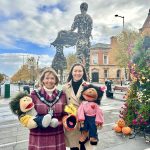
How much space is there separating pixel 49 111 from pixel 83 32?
11.4 metres

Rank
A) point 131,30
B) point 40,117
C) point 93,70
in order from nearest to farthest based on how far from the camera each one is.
Result: point 40,117
point 131,30
point 93,70

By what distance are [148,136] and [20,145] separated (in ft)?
11.3

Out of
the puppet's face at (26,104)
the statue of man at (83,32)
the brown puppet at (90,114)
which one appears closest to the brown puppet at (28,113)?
the puppet's face at (26,104)

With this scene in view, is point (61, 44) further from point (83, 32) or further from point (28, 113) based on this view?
point (28, 113)

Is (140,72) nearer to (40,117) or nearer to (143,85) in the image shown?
(143,85)

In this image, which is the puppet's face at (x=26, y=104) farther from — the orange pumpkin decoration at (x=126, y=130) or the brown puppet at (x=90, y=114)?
the orange pumpkin decoration at (x=126, y=130)

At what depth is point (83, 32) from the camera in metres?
14.8

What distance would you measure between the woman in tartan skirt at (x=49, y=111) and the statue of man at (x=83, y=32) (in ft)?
34.0

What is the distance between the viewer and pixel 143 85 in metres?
7.64

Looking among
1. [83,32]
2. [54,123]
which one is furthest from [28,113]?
[83,32]

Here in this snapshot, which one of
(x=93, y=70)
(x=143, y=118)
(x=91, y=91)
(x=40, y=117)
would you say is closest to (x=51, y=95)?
(x=40, y=117)

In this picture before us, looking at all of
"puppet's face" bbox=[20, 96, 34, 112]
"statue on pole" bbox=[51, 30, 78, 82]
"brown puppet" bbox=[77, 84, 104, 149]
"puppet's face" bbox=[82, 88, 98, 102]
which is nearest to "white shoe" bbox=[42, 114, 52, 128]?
"puppet's face" bbox=[20, 96, 34, 112]

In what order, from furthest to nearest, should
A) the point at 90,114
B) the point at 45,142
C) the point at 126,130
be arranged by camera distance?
the point at 126,130
the point at 90,114
the point at 45,142

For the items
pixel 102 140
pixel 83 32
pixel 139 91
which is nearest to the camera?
pixel 102 140
